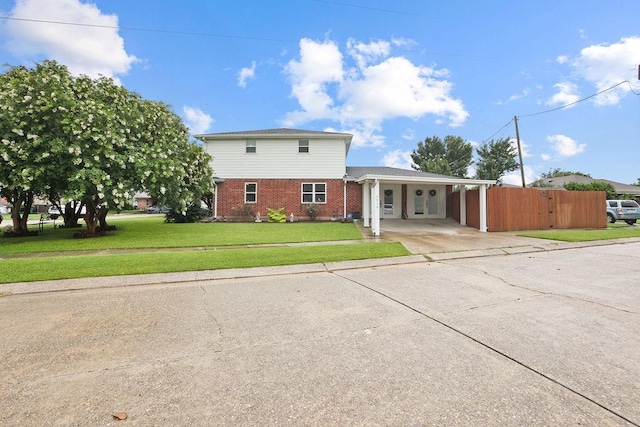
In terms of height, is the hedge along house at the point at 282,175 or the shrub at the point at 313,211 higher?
the hedge along house at the point at 282,175

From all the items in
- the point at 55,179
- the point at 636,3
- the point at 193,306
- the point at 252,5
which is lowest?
the point at 193,306

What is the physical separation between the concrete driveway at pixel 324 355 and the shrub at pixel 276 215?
44.5 ft

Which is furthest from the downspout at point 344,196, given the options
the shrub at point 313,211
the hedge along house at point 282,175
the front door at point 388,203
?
the front door at point 388,203

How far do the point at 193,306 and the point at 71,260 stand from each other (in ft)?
17.0

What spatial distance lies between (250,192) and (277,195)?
5.98ft

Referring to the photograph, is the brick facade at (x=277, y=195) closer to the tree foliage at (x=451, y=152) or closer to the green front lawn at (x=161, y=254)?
the green front lawn at (x=161, y=254)

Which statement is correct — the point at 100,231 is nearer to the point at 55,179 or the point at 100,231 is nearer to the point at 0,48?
the point at 55,179

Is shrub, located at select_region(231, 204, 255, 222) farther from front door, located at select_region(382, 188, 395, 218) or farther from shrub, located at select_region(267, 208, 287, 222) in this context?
front door, located at select_region(382, 188, 395, 218)

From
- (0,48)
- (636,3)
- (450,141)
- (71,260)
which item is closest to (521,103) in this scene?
(636,3)

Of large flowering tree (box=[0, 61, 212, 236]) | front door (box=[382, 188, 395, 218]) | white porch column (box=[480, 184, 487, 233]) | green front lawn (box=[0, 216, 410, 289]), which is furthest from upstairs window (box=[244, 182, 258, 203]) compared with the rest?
white porch column (box=[480, 184, 487, 233])

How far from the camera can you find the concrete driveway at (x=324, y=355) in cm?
218

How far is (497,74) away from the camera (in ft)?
54.9

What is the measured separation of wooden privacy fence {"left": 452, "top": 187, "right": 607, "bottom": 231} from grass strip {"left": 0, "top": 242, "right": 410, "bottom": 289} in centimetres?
981

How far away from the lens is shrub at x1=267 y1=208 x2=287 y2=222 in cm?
1931
